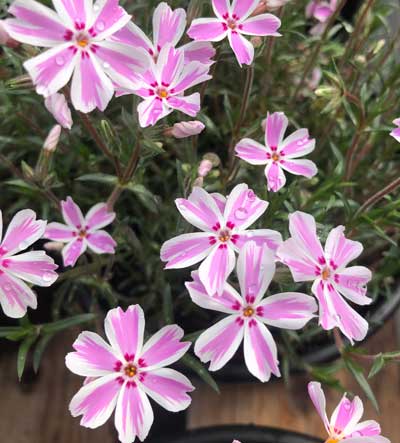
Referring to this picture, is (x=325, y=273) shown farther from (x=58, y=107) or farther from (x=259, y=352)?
(x=58, y=107)

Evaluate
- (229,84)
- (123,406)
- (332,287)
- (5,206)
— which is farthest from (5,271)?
(229,84)

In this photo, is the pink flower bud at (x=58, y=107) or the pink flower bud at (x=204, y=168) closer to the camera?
the pink flower bud at (x=58, y=107)

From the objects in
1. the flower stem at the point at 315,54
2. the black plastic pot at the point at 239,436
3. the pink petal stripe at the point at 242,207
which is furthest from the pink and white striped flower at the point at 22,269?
the flower stem at the point at 315,54

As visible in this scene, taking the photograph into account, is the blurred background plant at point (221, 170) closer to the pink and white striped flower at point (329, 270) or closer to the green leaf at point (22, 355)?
the green leaf at point (22, 355)

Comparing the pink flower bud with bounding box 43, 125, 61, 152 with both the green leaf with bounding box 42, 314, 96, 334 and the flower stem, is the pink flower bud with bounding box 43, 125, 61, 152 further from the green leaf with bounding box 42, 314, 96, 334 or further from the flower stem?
the flower stem

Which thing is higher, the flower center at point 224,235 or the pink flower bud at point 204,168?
the pink flower bud at point 204,168

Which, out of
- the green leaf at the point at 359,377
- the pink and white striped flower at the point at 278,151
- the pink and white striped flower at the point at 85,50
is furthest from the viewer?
the green leaf at the point at 359,377

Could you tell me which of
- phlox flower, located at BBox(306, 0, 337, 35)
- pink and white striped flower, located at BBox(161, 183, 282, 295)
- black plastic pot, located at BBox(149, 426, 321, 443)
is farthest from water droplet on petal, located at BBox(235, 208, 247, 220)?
phlox flower, located at BBox(306, 0, 337, 35)
